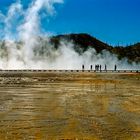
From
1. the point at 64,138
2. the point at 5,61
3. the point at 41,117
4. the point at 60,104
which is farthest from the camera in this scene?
the point at 5,61

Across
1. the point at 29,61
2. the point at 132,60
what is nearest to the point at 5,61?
the point at 29,61

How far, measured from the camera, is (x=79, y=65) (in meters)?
180

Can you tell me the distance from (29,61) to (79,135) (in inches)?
7140

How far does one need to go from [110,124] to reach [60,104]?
19.6 feet

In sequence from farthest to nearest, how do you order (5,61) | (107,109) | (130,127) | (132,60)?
(132,60), (5,61), (107,109), (130,127)

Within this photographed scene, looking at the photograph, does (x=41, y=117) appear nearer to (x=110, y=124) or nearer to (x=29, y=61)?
(x=110, y=124)

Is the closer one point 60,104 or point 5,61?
point 60,104

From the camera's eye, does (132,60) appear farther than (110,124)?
Yes

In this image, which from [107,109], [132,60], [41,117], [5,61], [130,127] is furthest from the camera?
[132,60]

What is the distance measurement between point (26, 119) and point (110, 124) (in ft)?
7.98

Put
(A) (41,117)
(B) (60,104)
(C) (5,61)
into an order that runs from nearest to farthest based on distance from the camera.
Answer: (A) (41,117) → (B) (60,104) → (C) (5,61)

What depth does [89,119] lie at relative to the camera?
12664 millimetres

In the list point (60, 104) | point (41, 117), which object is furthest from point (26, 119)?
point (60, 104)

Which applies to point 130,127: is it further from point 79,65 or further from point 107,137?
point 79,65
